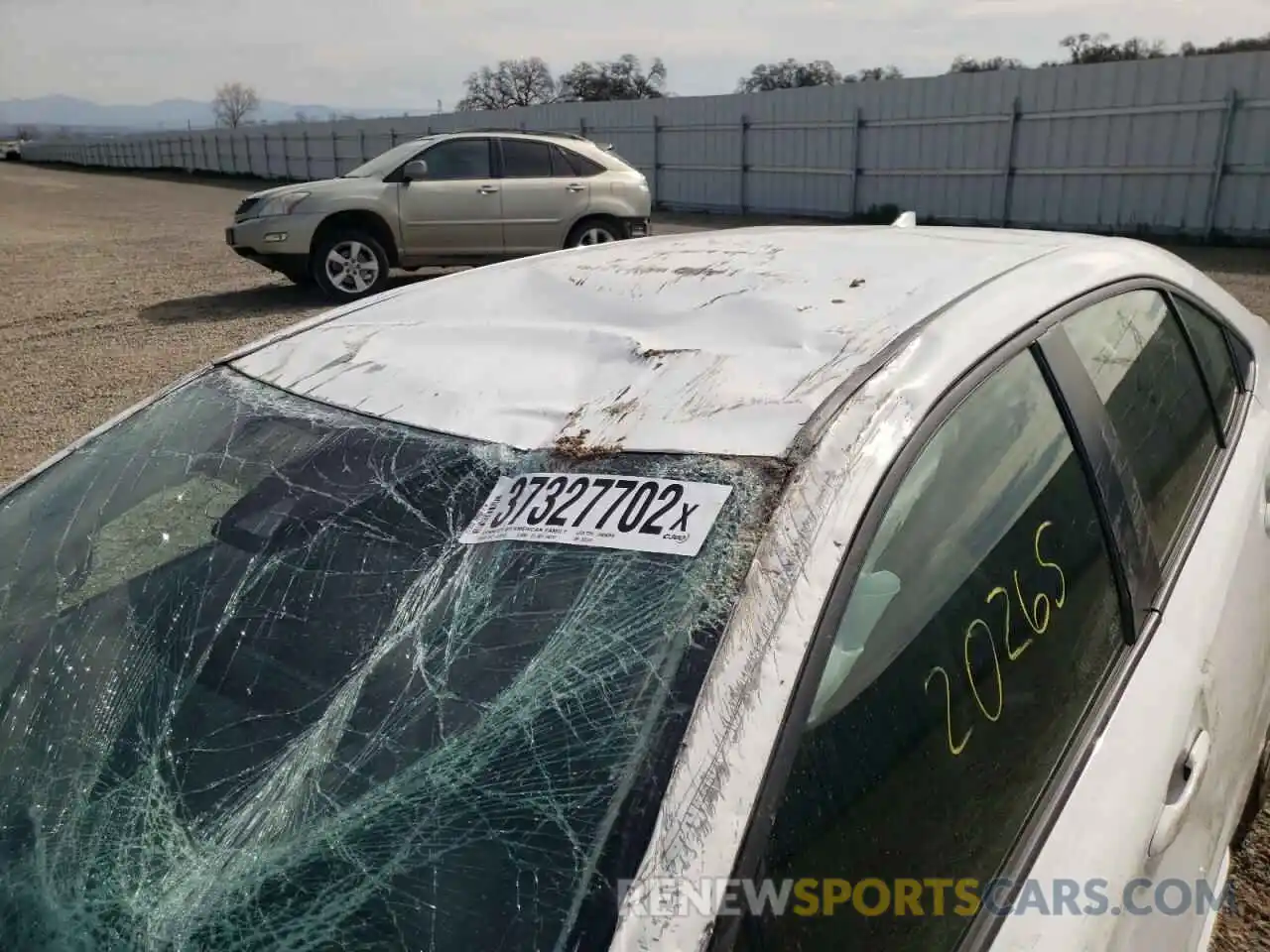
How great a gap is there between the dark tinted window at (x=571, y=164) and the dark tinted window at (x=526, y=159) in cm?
8

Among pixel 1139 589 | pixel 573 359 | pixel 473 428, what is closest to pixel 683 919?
pixel 473 428

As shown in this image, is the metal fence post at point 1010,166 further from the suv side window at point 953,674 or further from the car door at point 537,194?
the suv side window at point 953,674

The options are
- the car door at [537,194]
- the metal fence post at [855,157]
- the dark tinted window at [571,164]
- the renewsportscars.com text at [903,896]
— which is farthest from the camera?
the metal fence post at [855,157]

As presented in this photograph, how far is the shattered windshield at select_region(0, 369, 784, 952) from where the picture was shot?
1030 millimetres

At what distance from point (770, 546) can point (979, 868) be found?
1.53 ft

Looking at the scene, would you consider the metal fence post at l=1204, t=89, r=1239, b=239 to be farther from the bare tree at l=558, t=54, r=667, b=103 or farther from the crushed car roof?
the bare tree at l=558, t=54, r=667, b=103

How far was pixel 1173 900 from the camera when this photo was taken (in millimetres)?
1410

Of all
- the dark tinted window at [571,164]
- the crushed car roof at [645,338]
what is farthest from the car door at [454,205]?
the crushed car roof at [645,338]

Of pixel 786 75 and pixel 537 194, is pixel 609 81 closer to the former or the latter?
pixel 786 75

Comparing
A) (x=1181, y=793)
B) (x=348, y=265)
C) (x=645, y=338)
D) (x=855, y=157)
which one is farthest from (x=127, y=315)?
(x=855, y=157)

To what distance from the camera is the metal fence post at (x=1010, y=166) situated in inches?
636

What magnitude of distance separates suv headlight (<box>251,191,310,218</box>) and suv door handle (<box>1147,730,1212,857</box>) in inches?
402

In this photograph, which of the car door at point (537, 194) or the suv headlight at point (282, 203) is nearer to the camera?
the suv headlight at point (282, 203)

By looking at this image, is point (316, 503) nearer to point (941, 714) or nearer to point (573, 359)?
point (573, 359)
